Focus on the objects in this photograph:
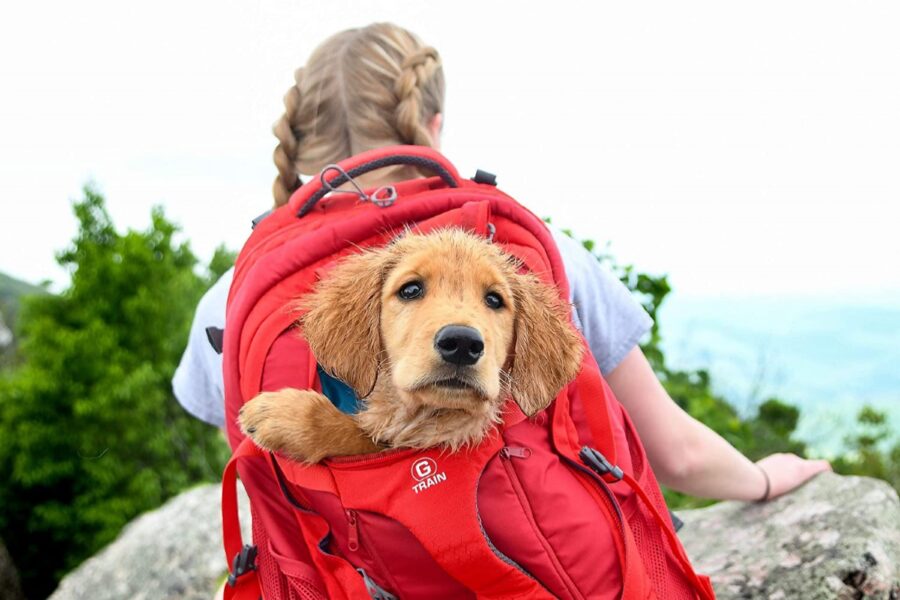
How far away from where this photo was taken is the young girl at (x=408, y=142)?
8.06 feet

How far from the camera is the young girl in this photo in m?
2.46

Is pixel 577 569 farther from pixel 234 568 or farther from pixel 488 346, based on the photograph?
pixel 234 568

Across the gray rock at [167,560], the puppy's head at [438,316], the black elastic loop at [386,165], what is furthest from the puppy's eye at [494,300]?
the gray rock at [167,560]

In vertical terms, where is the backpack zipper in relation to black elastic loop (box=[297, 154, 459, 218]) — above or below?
below

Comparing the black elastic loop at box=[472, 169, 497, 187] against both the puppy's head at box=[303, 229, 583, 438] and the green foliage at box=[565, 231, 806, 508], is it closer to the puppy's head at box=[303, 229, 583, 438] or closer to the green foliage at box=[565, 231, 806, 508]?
the puppy's head at box=[303, 229, 583, 438]

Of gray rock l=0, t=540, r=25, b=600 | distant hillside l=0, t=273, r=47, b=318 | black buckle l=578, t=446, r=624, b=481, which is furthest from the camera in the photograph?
distant hillside l=0, t=273, r=47, b=318

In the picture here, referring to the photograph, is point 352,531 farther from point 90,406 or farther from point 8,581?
point 90,406

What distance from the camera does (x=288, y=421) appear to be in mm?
1706

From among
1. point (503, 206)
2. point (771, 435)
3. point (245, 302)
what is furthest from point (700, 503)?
point (245, 302)

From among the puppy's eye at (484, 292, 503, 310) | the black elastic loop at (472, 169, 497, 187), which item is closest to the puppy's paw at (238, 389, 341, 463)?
the puppy's eye at (484, 292, 503, 310)

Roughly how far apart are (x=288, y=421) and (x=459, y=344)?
1.51ft

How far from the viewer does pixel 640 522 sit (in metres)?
1.94

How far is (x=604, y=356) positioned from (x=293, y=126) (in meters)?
1.31

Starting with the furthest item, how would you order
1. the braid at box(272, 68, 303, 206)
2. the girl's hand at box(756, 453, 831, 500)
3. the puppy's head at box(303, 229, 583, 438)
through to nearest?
1. the girl's hand at box(756, 453, 831, 500)
2. the braid at box(272, 68, 303, 206)
3. the puppy's head at box(303, 229, 583, 438)
